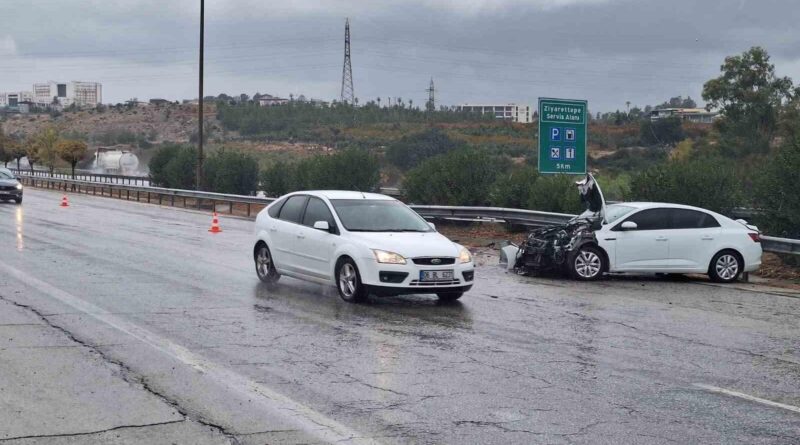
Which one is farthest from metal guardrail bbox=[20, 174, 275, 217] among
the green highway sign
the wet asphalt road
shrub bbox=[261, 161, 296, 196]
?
the wet asphalt road

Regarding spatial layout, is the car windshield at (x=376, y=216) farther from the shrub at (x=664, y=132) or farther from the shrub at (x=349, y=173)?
the shrub at (x=664, y=132)

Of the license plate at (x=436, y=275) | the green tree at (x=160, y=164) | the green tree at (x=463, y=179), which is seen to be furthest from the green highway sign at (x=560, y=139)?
the green tree at (x=160, y=164)

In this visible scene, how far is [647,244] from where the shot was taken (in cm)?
1675

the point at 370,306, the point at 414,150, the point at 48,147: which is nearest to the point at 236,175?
the point at 414,150

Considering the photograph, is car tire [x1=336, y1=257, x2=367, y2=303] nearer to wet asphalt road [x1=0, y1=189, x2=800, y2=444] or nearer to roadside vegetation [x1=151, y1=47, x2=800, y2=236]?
wet asphalt road [x1=0, y1=189, x2=800, y2=444]

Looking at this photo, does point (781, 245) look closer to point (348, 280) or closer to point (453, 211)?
point (348, 280)

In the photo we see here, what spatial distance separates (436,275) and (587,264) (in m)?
4.99

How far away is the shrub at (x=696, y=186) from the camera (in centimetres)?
2250

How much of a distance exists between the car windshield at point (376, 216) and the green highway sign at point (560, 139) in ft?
29.9

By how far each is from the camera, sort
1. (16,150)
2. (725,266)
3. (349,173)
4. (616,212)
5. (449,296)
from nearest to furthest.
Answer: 1. (449,296)
2. (725,266)
3. (616,212)
4. (349,173)
5. (16,150)

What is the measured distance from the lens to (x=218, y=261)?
18.2 meters

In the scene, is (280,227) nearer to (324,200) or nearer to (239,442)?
(324,200)

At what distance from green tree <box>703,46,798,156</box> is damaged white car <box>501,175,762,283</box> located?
48.0m

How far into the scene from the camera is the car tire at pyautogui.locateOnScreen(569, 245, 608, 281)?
658 inches
